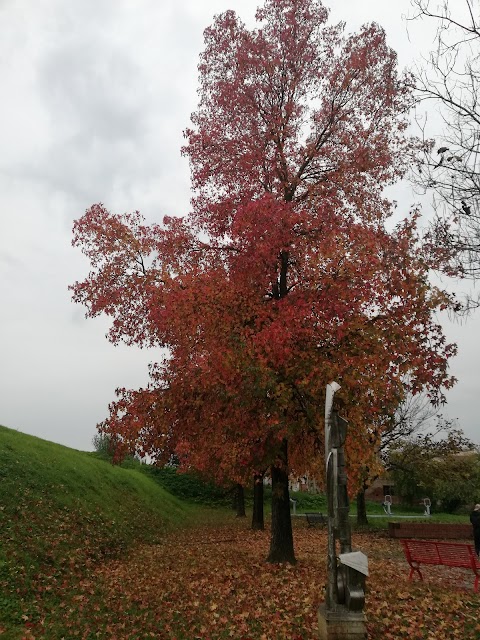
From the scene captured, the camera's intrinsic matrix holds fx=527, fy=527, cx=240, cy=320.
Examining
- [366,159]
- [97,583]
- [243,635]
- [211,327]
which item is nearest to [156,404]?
[211,327]

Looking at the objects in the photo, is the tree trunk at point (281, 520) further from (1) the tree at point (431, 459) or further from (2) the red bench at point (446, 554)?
(1) the tree at point (431, 459)

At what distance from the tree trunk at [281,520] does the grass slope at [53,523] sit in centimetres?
453

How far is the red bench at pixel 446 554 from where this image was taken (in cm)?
1013

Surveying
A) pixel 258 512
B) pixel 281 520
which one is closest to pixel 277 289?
pixel 281 520

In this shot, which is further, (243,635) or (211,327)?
(211,327)

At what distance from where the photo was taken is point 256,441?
12.5m

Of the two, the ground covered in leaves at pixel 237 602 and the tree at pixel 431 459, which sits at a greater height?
the tree at pixel 431 459

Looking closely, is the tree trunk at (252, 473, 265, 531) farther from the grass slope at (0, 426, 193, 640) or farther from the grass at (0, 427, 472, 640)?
the grass slope at (0, 426, 193, 640)

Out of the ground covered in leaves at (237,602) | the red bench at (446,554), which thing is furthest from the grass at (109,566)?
the red bench at (446,554)

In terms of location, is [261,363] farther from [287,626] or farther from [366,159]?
[366,159]

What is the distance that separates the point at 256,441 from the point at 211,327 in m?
2.92

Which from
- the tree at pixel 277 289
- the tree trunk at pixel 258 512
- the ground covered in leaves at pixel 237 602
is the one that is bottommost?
the ground covered in leaves at pixel 237 602

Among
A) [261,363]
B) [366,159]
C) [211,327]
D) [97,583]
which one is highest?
[366,159]

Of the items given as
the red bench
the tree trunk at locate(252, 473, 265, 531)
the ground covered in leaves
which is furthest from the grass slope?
the red bench
